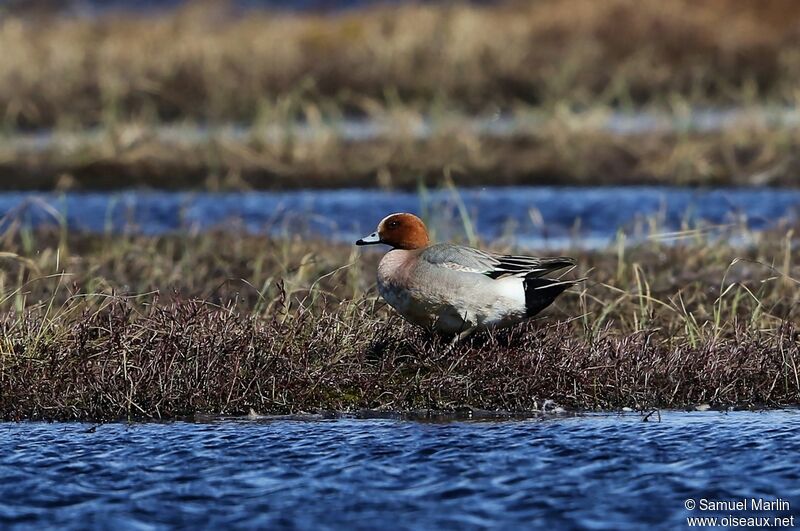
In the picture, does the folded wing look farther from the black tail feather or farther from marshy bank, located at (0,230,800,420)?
marshy bank, located at (0,230,800,420)

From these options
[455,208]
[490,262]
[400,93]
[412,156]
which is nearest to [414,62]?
[400,93]

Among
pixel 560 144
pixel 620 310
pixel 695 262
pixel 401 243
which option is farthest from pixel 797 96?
pixel 401 243

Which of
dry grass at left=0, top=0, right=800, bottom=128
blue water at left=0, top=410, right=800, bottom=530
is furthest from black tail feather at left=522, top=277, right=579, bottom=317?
dry grass at left=0, top=0, right=800, bottom=128

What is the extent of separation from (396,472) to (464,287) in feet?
3.79

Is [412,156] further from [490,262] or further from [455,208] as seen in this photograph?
[490,262]

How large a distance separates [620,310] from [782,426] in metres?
1.89

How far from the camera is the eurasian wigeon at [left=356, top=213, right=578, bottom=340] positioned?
6.03m

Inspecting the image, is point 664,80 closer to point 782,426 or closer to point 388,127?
point 388,127

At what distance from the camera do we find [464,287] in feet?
19.8

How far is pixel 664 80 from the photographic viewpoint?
62.2 feet

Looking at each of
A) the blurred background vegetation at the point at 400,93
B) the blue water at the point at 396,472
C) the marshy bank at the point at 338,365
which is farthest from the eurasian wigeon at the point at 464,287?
the blurred background vegetation at the point at 400,93

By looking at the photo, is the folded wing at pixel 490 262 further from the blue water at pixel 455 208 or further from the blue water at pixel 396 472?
the blue water at pixel 455 208

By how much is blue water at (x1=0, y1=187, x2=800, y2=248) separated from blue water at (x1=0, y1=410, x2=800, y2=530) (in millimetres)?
5119

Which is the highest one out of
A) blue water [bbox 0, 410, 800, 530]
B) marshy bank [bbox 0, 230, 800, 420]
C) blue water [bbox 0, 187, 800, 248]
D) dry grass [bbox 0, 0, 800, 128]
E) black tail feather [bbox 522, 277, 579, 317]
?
dry grass [bbox 0, 0, 800, 128]
